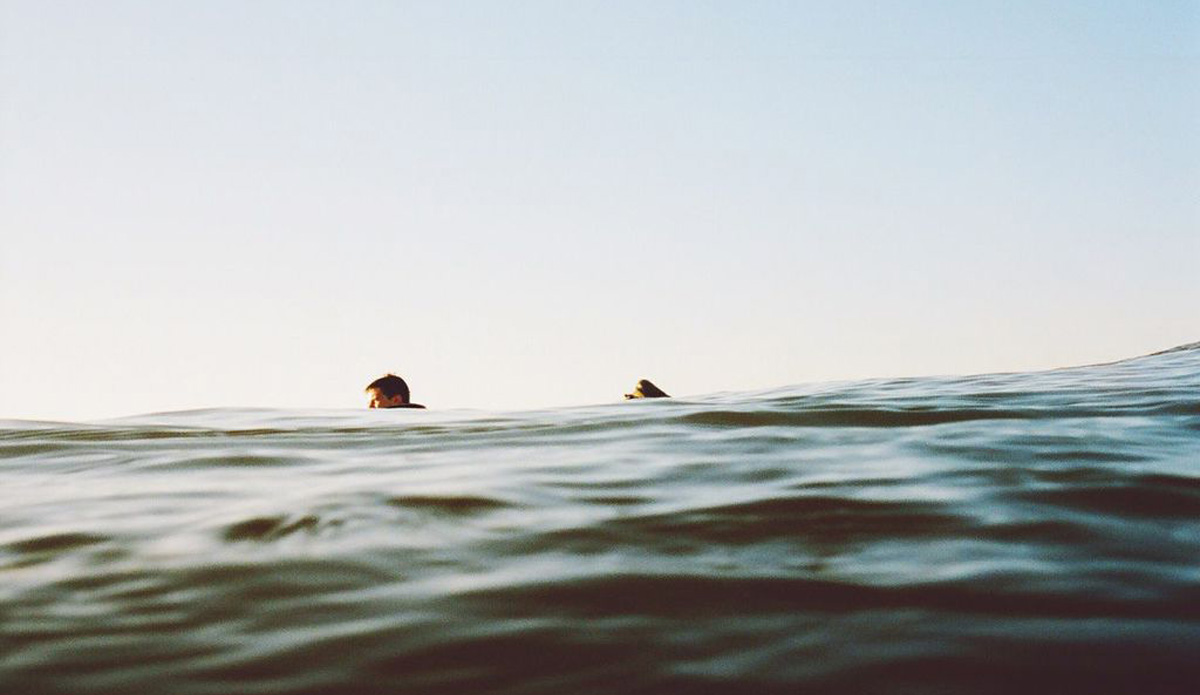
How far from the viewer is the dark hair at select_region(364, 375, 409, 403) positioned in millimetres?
10609

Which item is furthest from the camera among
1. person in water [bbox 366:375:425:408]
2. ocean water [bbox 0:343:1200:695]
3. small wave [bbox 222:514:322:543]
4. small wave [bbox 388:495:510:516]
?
person in water [bbox 366:375:425:408]

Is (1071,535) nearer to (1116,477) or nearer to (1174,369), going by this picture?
(1116,477)

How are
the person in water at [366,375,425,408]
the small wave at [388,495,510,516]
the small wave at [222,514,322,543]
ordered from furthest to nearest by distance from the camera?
1. the person in water at [366,375,425,408]
2. the small wave at [388,495,510,516]
3. the small wave at [222,514,322,543]

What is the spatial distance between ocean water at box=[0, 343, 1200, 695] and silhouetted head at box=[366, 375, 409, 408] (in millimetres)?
6263

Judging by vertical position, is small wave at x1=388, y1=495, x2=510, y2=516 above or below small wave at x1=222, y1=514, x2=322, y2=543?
above

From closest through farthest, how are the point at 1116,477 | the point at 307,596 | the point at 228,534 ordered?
the point at 307,596 → the point at 228,534 → the point at 1116,477

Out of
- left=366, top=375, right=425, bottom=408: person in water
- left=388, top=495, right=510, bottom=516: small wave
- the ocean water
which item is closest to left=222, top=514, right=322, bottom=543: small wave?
the ocean water

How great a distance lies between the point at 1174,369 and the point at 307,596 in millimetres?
7115

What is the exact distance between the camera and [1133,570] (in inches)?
85.0

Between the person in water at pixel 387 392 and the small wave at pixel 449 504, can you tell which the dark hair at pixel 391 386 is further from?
the small wave at pixel 449 504

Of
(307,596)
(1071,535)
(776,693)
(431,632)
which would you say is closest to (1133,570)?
(1071,535)

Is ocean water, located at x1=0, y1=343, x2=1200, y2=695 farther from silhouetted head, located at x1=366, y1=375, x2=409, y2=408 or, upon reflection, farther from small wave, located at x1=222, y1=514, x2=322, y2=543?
silhouetted head, located at x1=366, y1=375, x2=409, y2=408

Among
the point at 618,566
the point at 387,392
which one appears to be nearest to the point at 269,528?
the point at 618,566

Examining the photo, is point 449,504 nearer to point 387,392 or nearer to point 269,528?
point 269,528
